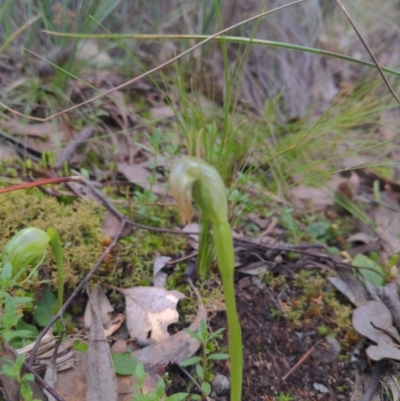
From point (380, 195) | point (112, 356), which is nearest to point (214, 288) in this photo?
point (112, 356)

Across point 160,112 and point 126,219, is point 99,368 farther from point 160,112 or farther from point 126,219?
point 160,112

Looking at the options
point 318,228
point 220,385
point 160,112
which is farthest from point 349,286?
point 160,112

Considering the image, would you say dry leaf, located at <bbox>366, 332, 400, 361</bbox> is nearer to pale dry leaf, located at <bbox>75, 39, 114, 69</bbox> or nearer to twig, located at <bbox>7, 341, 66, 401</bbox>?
twig, located at <bbox>7, 341, 66, 401</bbox>

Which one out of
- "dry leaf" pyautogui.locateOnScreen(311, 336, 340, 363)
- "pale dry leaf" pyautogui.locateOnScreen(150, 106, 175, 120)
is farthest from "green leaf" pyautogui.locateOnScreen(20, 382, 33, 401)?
"pale dry leaf" pyautogui.locateOnScreen(150, 106, 175, 120)

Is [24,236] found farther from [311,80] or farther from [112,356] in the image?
[311,80]

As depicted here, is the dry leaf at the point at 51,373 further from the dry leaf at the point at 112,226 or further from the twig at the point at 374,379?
the twig at the point at 374,379
